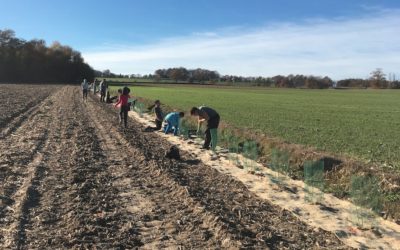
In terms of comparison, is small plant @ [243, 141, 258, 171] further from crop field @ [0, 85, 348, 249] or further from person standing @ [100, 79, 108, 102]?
person standing @ [100, 79, 108, 102]

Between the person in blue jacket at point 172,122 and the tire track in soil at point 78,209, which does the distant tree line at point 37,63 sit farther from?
the tire track in soil at point 78,209

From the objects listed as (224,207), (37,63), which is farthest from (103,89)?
(37,63)

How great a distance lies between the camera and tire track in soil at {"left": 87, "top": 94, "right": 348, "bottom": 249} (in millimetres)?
6469

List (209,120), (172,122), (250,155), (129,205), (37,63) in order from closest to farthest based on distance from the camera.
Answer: (129,205), (250,155), (209,120), (172,122), (37,63)

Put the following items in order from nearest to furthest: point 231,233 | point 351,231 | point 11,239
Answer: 1. point 11,239
2. point 231,233
3. point 351,231

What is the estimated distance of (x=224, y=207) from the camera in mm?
8023

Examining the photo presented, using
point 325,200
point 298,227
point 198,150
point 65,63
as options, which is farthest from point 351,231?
point 65,63

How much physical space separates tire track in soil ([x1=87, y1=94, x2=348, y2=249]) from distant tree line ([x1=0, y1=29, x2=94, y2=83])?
104495 millimetres

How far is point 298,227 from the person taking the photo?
717 cm

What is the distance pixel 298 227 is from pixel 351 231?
32.7 inches

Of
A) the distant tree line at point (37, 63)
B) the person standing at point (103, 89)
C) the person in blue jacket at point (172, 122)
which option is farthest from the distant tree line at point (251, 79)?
the person in blue jacket at point (172, 122)

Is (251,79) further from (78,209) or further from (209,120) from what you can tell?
(78,209)

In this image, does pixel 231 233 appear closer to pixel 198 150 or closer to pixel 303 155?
pixel 303 155

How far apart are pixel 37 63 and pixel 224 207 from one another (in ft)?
379
